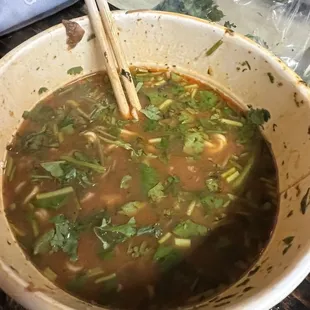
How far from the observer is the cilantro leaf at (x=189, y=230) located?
4.74 feet

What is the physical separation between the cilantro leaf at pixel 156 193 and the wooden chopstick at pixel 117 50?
0.37 meters

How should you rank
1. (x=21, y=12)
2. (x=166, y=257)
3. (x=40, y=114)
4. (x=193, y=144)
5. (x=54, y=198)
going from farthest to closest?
1. (x=21, y=12)
2. (x=40, y=114)
3. (x=193, y=144)
4. (x=54, y=198)
5. (x=166, y=257)

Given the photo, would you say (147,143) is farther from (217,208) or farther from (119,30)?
(119,30)

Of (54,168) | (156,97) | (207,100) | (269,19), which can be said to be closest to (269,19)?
(269,19)

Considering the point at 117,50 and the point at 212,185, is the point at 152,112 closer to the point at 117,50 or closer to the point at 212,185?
the point at 117,50

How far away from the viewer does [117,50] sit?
1.70m

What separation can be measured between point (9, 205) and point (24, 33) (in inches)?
34.8

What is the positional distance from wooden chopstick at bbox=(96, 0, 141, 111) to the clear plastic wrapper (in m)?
0.41

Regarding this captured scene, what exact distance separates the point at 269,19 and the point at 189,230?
3.71 ft

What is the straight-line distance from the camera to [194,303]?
1.31m

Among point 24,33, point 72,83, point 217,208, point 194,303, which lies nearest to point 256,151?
point 217,208

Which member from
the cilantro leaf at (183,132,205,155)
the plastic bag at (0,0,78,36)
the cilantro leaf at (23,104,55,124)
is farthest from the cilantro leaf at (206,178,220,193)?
the plastic bag at (0,0,78,36)

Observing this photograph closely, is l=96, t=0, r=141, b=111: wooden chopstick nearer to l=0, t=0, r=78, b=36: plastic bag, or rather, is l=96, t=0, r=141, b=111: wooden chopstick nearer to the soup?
the soup

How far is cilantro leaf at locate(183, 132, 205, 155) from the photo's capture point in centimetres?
166
